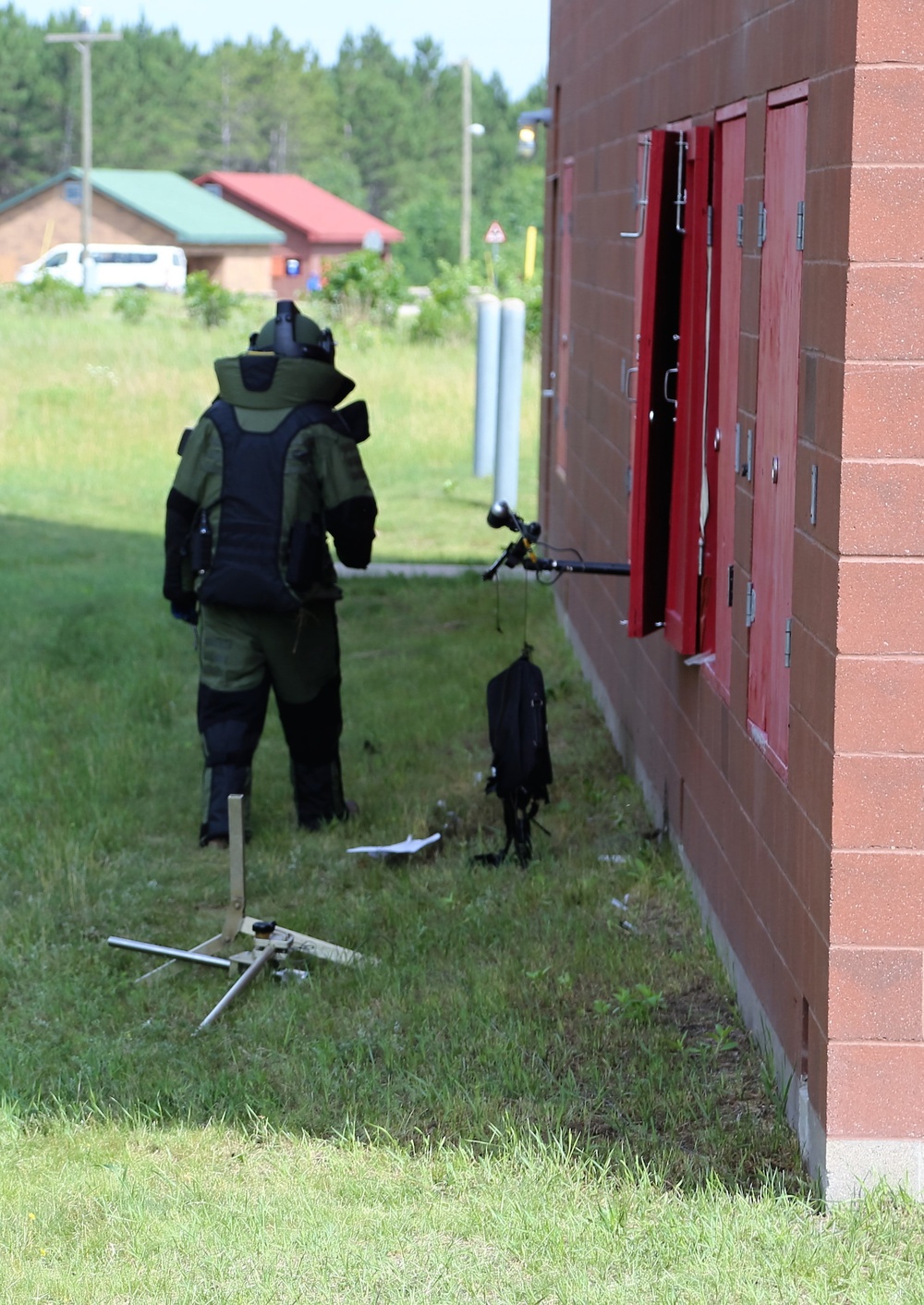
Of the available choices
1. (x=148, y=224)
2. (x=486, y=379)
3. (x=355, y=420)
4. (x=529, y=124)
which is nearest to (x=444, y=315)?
(x=486, y=379)

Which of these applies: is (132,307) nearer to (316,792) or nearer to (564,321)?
(564,321)

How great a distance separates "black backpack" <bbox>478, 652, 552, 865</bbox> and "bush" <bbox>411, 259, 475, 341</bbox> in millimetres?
23375

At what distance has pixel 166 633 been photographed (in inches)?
452

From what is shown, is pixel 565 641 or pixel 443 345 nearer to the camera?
pixel 565 641

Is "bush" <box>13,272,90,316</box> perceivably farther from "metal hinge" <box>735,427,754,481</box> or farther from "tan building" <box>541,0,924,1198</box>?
"metal hinge" <box>735,427,754,481</box>

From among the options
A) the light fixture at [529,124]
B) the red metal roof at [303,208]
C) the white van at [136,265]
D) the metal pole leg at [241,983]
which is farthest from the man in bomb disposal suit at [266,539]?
the red metal roof at [303,208]

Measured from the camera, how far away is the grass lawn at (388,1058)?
3871 millimetres

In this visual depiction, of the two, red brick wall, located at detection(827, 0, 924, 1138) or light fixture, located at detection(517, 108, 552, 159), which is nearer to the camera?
red brick wall, located at detection(827, 0, 924, 1138)

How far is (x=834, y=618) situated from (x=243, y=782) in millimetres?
3878

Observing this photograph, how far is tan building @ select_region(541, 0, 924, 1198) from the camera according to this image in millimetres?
3824

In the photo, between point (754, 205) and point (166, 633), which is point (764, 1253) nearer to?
point (754, 205)

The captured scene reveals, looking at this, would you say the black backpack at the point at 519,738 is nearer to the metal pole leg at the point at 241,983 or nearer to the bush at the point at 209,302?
the metal pole leg at the point at 241,983

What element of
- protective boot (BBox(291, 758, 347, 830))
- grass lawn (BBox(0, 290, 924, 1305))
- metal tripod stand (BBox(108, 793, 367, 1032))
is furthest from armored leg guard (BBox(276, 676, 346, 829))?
metal tripod stand (BBox(108, 793, 367, 1032))

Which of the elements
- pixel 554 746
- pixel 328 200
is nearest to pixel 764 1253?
pixel 554 746
